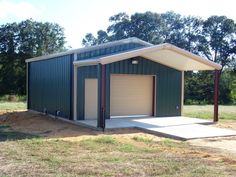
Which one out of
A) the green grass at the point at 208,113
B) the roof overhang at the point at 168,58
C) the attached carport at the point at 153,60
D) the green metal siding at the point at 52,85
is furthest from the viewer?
the green grass at the point at 208,113

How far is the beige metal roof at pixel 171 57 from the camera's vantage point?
44.6 feet

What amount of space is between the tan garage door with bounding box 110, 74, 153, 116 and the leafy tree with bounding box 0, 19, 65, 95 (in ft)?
79.3

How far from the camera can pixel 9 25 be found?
41406 millimetres

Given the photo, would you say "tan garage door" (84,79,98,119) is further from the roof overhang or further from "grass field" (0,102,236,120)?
"grass field" (0,102,236,120)

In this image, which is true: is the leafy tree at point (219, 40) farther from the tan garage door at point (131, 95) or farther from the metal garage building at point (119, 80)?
the tan garage door at point (131, 95)

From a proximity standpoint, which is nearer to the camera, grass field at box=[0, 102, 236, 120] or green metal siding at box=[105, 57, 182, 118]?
green metal siding at box=[105, 57, 182, 118]

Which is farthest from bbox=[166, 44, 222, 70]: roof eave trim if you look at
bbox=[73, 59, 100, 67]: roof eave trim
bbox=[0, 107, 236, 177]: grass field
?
bbox=[0, 107, 236, 177]: grass field

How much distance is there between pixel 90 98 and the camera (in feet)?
51.6

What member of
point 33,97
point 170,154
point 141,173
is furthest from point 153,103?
point 141,173

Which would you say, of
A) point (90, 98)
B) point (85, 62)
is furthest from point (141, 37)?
point (85, 62)

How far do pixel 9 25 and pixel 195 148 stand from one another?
35479mm

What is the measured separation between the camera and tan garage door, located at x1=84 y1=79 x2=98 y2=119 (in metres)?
15.6

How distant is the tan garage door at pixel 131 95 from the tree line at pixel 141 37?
66.4 feet

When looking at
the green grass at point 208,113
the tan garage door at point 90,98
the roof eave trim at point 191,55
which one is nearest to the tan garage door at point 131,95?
the tan garage door at point 90,98
